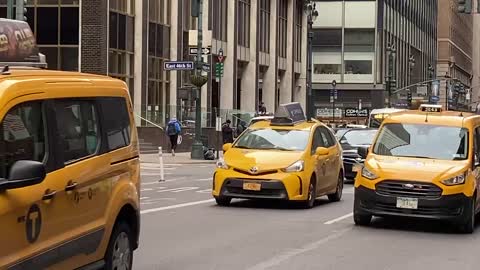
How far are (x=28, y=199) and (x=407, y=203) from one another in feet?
25.8

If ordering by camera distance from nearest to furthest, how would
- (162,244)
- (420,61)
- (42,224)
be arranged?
(42,224) < (162,244) < (420,61)

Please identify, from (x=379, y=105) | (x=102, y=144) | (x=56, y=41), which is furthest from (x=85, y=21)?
(x=379, y=105)

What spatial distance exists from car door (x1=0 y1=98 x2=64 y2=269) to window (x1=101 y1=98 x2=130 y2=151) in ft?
4.32

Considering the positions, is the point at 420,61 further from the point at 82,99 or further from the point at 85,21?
the point at 82,99

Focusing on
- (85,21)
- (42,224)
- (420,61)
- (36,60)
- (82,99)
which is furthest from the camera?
(420,61)

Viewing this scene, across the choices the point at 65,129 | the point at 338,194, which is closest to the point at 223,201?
the point at 338,194

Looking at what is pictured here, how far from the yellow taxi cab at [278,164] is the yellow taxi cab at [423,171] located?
6.07 feet

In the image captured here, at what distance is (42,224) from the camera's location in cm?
597

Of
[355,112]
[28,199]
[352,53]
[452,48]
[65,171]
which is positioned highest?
[452,48]

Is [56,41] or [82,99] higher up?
[56,41]

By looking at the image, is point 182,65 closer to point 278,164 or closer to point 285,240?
point 278,164

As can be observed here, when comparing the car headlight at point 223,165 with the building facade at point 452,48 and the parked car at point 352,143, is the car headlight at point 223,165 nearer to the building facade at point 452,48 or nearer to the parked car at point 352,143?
the parked car at point 352,143

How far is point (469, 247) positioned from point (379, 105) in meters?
75.4

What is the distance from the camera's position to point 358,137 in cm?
2536
